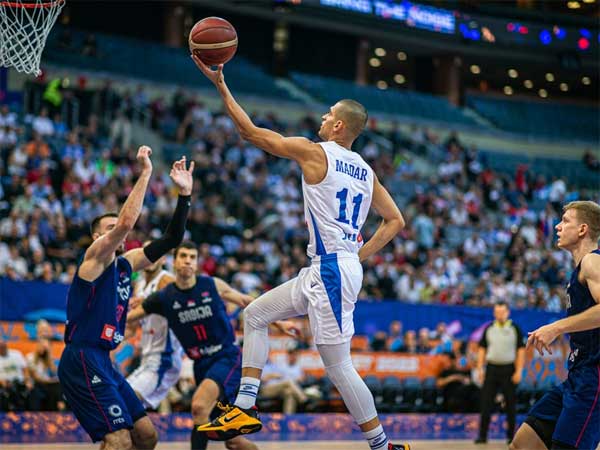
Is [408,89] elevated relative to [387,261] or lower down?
elevated

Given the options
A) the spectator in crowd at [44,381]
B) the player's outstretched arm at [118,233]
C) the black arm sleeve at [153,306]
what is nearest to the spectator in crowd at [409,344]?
the spectator in crowd at [44,381]

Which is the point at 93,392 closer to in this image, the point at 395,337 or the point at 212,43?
the point at 212,43

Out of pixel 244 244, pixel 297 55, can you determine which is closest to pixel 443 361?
pixel 244 244

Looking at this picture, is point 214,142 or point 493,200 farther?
point 493,200

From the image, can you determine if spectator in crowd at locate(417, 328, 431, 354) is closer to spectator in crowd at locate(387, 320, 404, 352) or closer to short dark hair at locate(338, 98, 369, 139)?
spectator in crowd at locate(387, 320, 404, 352)

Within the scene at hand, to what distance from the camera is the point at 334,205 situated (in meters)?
6.41

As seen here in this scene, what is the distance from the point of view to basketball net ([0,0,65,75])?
7457 millimetres

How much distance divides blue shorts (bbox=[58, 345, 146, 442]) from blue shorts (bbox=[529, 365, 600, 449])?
2962mm

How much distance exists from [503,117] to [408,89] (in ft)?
12.7

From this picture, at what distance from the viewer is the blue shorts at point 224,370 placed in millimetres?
8688

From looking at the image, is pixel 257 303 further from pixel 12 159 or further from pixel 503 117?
pixel 503 117

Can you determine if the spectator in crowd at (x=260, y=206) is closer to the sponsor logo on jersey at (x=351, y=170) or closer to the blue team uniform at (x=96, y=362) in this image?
the blue team uniform at (x=96, y=362)

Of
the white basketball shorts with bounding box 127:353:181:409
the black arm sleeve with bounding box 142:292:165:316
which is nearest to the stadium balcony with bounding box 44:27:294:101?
the white basketball shorts with bounding box 127:353:181:409

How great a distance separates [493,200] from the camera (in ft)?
89.7
